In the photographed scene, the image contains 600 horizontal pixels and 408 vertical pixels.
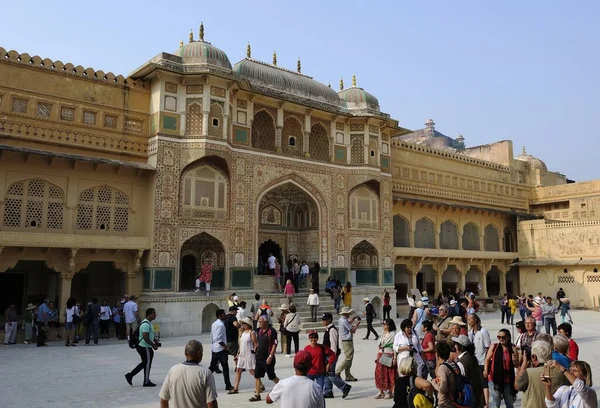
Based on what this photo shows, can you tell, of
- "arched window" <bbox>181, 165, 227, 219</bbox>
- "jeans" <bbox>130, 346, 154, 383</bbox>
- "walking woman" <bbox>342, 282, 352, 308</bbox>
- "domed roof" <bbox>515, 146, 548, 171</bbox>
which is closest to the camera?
"jeans" <bbox>130, 346, 154, 383</bbox>

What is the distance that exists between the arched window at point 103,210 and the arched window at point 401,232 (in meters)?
13.4

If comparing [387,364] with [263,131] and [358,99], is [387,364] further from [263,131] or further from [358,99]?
[358,99]

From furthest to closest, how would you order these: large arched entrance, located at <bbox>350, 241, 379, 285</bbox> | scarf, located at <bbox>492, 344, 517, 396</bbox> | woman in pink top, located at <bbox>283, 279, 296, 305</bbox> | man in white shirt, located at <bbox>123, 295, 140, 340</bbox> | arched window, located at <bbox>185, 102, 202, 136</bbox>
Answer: large arched entrance, located at <bbox>350, 241, 379, 285</bbox>
woman in pink top, located at <bbox>283, 279, 296, 305</bbox>
arched window, located at <bbox>185, 102, 202, 136</bbox>
man in white shirt, located at <bbox>123, 295, 140, 340</bbox>
scarf, located at <bbox>492, 344, 517, 396</bbox>

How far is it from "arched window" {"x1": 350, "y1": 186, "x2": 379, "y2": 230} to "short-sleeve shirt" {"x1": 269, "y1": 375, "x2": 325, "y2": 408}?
17.5 m

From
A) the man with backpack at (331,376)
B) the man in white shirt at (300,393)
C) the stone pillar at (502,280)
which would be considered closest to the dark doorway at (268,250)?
the man with backpack at (331,376)

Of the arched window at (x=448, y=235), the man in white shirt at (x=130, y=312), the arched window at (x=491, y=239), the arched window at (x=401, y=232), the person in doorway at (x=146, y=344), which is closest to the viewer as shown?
the person in doorway at (x=146, y=344)

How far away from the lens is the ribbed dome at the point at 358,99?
22344mm

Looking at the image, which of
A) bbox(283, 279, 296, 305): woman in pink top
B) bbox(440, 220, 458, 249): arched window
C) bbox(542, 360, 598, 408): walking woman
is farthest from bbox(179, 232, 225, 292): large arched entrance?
bbox(542, 360, 598, 408): walking woman

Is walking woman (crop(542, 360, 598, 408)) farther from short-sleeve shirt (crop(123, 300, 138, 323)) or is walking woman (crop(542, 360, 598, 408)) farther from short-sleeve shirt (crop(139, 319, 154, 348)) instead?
short-sleeve shirt (crop(123, 300, 138, 323))

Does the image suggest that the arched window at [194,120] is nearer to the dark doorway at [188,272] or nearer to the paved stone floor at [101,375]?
the dark doorway at [188,272]

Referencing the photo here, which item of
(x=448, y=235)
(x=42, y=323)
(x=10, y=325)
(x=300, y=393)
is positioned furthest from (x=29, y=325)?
(x=448, y=235)

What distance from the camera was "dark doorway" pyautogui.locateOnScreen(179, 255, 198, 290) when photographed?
1903 cm

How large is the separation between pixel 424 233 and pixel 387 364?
791 inches

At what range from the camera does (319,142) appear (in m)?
22.0
